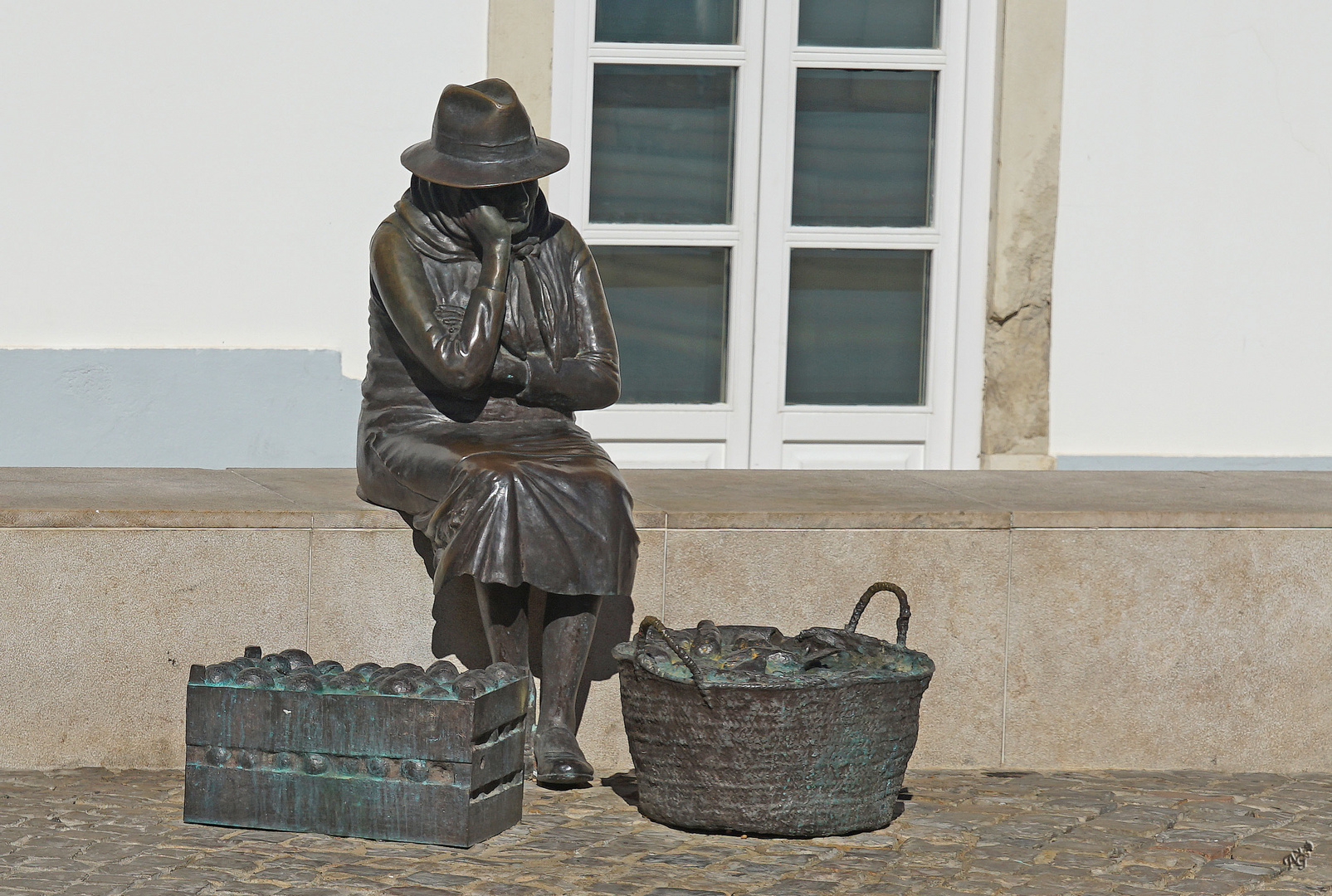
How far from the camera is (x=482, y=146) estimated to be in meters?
4.92

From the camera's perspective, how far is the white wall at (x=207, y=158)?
6965 millimetres

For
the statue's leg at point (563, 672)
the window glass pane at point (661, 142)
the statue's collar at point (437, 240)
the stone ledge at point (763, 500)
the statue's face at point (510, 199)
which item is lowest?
the statue's leg at point (563, 672)

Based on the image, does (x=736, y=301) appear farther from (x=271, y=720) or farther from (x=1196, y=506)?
(x=271, y=720)

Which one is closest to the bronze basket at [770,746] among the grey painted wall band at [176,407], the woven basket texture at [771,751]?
the woven basket texture at [771,751]

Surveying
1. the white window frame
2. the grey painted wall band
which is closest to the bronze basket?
the grey painted wall band

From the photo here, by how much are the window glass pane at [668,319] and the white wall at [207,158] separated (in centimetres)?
99

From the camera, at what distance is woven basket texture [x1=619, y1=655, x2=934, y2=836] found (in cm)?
439

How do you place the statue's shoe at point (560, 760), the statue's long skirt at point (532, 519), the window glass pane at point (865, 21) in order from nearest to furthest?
the statue's long skirt at point (532, 519), the statue's shoe at point (560, 760), the window glass pane at point (865, 21)

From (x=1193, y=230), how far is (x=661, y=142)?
2.11 metres

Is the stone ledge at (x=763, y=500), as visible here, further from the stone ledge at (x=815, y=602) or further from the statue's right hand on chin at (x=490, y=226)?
the statue's right hand on chin at (x=490, y=226)

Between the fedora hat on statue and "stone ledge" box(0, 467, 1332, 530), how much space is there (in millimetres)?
935

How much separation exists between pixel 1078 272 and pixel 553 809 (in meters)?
3.64

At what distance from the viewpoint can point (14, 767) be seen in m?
4.97

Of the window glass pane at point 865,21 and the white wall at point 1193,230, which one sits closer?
the white wall at point 1193,230
